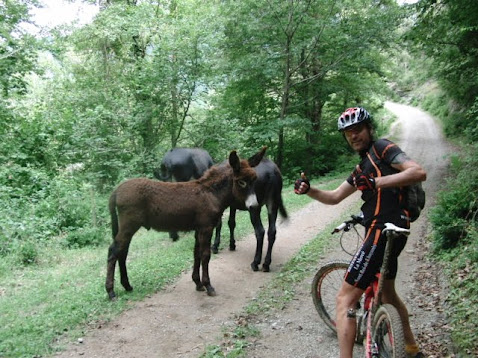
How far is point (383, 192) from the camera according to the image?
336 centimetres

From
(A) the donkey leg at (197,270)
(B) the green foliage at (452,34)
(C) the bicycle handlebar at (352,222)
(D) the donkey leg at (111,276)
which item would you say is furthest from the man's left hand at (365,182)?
(B) the green foliage at (452,34)

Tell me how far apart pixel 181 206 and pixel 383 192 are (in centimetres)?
348

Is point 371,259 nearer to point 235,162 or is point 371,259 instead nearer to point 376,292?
point 376,292

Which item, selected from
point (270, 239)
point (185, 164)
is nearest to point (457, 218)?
point (270, 239)

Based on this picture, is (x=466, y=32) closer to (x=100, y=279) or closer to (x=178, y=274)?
(x=178, y=274)

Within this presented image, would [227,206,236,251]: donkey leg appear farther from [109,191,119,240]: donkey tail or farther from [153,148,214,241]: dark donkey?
[109,191,119,240]: donkey tail

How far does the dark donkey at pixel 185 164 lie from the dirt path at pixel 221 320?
2589 millimetres

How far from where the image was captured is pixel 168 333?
5.06 metres

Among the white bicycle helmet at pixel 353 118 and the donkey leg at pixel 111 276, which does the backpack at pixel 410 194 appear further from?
the donkey leg at pixel 111 276

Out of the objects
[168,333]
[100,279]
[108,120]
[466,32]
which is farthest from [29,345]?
[466,32]

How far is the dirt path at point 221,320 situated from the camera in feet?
15.2

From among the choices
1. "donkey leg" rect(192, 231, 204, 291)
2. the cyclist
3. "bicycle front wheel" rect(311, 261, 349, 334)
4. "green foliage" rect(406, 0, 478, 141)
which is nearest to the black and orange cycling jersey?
the cyclist

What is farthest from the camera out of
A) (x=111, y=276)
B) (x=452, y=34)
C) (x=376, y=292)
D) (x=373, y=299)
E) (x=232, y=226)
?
(x=452, y=34)

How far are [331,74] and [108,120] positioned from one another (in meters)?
12.5
